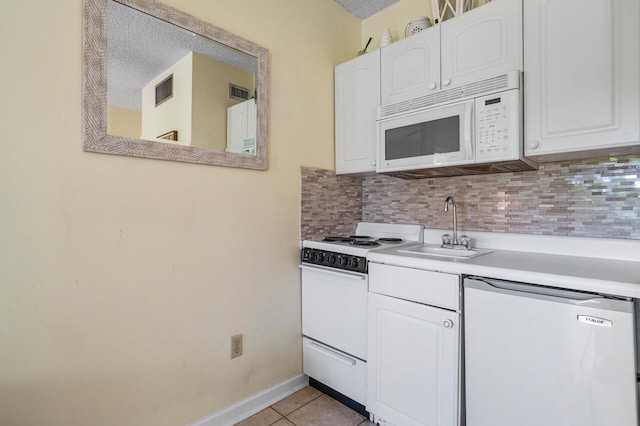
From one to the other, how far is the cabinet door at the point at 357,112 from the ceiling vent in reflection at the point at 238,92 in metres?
0.75

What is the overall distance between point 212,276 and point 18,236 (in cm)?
79

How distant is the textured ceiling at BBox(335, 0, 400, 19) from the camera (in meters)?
2.36

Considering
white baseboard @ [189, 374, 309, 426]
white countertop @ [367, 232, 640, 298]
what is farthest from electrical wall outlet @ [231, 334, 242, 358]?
white countertop @ [367, 232, 640, 298]

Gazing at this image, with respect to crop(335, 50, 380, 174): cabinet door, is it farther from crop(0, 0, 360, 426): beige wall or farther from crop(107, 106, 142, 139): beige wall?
crop(107, 106, 142, 139): beige wall

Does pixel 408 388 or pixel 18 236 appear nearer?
pixel 18 236

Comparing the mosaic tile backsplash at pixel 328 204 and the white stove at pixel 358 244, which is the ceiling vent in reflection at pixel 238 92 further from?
the white stove at pixel 358 244

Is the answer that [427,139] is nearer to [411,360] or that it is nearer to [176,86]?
[411,360]

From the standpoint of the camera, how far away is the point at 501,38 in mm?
1598

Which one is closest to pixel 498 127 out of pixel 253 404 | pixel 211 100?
pixel 211 100

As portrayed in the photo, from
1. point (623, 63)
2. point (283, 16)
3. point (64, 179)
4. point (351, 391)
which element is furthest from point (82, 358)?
point (623, 63)

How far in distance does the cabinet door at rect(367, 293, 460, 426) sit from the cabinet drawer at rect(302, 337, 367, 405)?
0.29 feet

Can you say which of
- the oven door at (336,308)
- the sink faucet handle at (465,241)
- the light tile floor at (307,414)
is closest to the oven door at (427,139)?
the sink faucet handle at (465,241)

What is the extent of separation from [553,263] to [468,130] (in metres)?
0.73

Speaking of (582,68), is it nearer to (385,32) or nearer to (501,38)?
(501,38)
